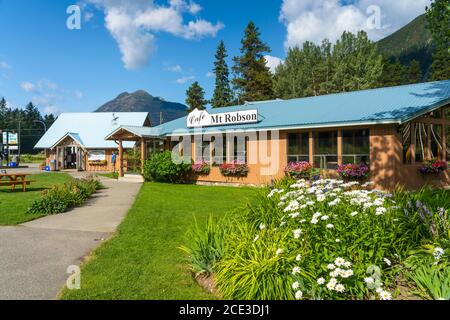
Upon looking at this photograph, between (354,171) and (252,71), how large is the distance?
130 ft

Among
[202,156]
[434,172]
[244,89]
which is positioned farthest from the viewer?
[244,89]

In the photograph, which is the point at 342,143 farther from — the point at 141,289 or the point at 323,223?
the point at 141,289

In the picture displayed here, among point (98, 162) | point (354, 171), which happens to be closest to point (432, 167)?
point (354, 171)

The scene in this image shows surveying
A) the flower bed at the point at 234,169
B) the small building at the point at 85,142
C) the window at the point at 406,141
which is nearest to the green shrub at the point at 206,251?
the window at the point at 406,141

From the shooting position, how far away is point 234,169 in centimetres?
1952

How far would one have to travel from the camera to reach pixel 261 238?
4.84 metres

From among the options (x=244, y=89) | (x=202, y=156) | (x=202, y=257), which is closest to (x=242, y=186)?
(x=202, y=156)

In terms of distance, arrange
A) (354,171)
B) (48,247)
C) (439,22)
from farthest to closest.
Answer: (439,22)
(354,171)
(48,247)

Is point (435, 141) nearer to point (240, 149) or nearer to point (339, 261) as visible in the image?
point (240, 149)

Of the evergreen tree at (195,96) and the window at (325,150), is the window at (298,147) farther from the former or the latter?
the evergreen tree at (195,96)

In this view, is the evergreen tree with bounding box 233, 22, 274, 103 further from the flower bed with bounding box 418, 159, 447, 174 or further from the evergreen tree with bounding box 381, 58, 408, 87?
the flower bed with bounding box 418, 159, 447, 174

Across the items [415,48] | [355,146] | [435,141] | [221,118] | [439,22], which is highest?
[415,48]
